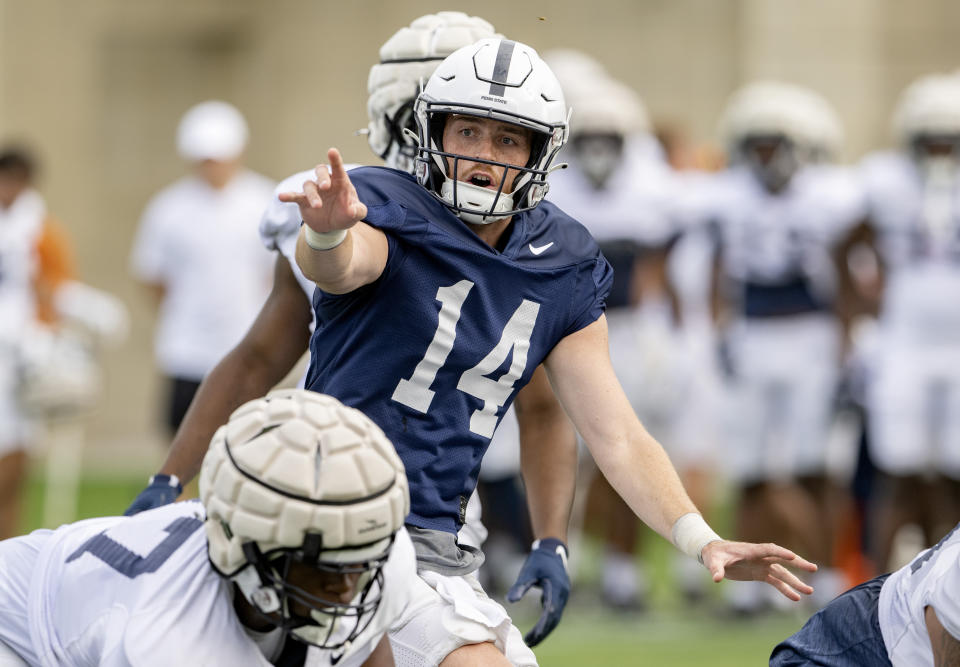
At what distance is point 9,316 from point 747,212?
3.54m

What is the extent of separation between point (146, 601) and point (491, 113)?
4.00 ft

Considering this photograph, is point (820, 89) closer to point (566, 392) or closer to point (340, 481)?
point (566, 392)

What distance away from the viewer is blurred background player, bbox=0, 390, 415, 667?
2.76 metres

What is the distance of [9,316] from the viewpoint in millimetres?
8281

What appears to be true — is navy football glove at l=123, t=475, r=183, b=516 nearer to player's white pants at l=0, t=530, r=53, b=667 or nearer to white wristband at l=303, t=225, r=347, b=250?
player's white pants at l=0, t=530, r=53, b=667

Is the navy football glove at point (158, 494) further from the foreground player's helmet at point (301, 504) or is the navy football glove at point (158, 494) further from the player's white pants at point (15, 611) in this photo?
the foreground player's helmet at point (301, 504)

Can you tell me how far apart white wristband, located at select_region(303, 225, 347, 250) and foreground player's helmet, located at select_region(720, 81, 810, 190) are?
5097mm

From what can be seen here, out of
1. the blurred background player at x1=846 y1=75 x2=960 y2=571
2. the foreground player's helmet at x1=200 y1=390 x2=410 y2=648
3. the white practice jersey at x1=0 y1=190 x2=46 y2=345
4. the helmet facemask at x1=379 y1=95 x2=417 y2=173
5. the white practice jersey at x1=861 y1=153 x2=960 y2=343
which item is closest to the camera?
the foreground player's helmet at x1=200 y1=390 x2=410 y2=648

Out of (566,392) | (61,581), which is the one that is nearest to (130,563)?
(61,581)

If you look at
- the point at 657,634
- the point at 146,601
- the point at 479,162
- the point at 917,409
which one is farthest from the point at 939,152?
the point at 146,601

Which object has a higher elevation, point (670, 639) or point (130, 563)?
point (130, 563)

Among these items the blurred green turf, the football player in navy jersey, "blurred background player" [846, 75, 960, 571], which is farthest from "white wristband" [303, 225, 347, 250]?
the blurred green turf

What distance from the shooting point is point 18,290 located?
27.6 feet

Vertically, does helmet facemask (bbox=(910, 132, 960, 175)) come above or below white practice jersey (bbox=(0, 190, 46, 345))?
above
